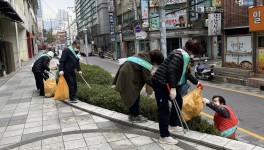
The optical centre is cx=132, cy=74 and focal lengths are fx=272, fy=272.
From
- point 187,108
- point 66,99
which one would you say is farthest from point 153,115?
point 66,99

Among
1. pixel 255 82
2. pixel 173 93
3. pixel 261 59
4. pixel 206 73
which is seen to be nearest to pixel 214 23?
pixel 206 73

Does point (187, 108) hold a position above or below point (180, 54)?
below

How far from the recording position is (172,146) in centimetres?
436

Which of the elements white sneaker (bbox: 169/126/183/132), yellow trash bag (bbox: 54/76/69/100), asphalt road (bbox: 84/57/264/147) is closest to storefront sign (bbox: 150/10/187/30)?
asphalt road (bbox: 84/57/264/147)

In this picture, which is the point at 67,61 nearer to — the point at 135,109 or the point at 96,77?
the point at 135,109

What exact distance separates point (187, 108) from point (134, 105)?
1141 mm

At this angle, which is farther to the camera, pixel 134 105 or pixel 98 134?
pixel 134 105

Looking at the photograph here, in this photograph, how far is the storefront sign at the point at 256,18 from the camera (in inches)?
439

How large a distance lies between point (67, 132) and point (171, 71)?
249cm

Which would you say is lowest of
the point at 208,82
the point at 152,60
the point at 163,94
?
the point at 208,82

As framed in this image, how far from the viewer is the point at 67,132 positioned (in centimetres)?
530

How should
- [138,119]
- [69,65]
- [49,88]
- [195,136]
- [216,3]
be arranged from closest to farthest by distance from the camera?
[195,136] → [138,119] → [69,65] → [49,88] → [216,3]

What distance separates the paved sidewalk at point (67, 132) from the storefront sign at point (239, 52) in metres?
9.16

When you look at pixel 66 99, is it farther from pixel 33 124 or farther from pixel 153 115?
pixel 153 115
